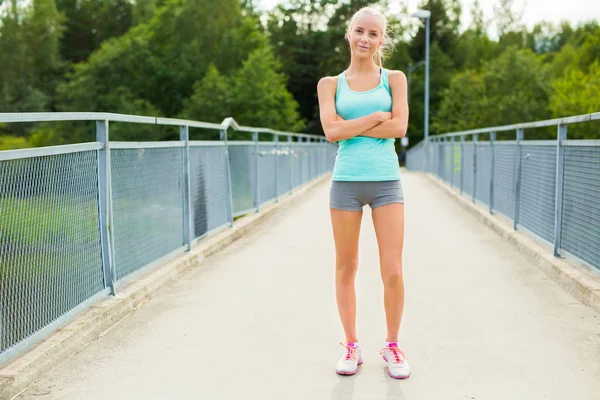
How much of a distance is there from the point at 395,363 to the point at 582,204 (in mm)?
3004

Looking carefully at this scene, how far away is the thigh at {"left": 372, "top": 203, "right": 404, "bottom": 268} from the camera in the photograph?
3.79m

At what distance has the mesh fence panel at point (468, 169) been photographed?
14134 mm

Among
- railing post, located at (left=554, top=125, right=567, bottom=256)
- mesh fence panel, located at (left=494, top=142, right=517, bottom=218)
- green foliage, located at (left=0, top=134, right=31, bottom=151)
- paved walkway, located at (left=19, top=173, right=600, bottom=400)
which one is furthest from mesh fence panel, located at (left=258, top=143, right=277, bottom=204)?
green foliage, located at (left=0, top=134, right=31, bottom=151)

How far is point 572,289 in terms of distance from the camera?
19.2ft

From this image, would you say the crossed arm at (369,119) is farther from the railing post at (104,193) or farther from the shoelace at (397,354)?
the railing post at (104,193)

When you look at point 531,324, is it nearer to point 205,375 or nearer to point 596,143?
point 596,143

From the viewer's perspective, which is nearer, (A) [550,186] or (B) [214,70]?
(A) [550,186]

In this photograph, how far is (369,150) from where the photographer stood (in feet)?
12.4

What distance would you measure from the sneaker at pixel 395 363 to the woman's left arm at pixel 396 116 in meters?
1.11

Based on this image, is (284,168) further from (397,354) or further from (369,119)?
(369,119)

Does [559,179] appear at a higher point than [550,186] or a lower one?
higher

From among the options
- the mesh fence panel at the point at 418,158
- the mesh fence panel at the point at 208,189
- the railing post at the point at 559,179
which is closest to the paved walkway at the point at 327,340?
the railing post at the point at 559,179

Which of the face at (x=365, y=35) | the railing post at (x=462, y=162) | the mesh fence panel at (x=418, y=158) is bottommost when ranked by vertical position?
the mesh fence panel at (x=418, y=158)

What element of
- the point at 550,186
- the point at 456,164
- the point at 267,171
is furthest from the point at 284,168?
the point at 550,186
